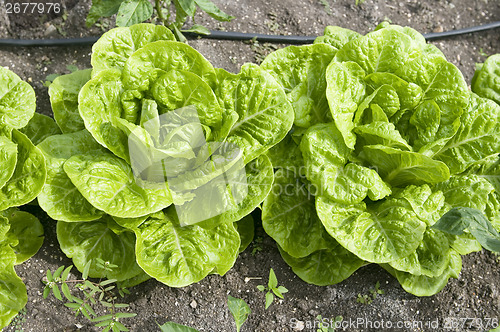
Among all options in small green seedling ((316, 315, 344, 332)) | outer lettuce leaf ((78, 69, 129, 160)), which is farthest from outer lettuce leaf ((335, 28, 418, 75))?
small green seedling ((316, 315, 344, 332))

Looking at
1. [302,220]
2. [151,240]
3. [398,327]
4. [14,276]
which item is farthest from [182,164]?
[398,327]

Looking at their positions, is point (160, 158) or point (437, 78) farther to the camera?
point (437, 78)

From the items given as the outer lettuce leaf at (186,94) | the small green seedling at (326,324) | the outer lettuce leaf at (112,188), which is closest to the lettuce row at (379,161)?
the small green seedling at (326,324)

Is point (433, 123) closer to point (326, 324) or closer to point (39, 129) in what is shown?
point (326, 324)

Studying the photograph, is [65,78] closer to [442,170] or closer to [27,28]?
[27,28]

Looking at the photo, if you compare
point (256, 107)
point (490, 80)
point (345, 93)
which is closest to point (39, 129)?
point (256, 107)

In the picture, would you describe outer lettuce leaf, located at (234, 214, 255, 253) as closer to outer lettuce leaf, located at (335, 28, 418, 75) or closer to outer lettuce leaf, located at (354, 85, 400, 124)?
outer lettuce leaf, located at (354, 85, 400, 124)

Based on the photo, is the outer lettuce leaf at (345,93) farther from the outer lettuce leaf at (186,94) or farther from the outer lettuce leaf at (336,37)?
the outer lettuce leaf at (186,94)
